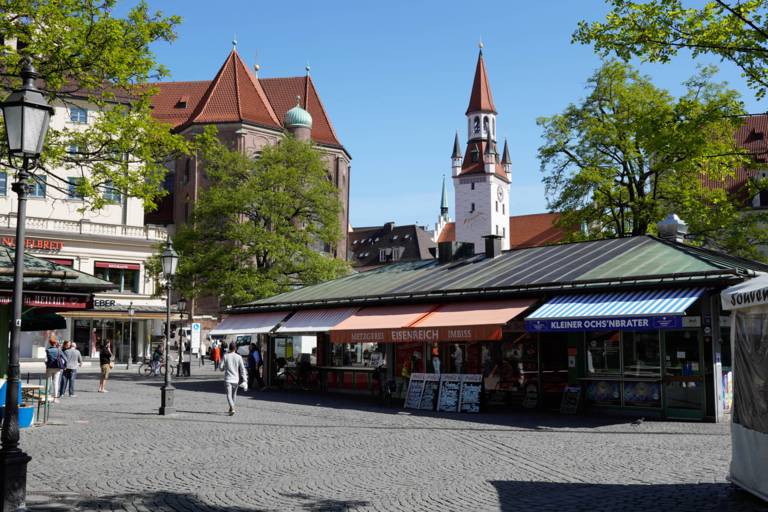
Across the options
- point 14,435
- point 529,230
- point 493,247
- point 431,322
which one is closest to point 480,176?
point 529,230

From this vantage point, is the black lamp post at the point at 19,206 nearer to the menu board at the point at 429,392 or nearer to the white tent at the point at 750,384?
the white tent at the point at 750,384

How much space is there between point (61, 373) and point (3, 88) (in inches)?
410

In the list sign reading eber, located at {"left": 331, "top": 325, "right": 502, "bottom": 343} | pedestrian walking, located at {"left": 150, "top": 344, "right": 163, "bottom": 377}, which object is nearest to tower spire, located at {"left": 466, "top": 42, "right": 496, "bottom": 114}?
pedestrian walking, located at {"left": 150, "top": 344, "right": 163, "bottom": 377}

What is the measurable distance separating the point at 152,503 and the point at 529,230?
364 feet

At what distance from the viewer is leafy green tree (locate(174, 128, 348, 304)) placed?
38500mm

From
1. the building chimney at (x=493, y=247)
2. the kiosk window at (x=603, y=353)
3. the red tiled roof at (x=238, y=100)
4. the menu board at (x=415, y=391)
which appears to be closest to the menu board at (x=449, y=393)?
the menu board at (x=415, y=391)

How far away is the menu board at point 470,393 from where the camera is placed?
20.8 metres

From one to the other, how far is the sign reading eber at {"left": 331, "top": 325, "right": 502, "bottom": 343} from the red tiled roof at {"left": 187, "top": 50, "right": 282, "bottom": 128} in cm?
5174

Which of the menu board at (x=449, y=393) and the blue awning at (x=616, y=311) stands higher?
the blue awning at (x=616, y=311)

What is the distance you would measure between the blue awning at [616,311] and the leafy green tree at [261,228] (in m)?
21.3

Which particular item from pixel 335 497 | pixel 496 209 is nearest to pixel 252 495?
pixel 335 497

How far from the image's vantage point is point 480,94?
11575 cm

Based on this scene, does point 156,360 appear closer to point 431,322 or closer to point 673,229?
point 431,322

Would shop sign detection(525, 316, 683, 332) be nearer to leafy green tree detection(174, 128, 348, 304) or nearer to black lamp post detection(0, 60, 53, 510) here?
black lamp post detection(0, 60, 53, 510)
